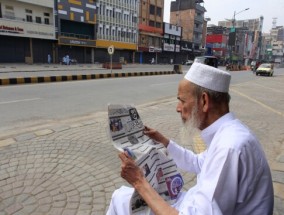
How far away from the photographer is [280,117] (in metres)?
7.34

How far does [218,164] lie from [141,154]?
531 millimetres

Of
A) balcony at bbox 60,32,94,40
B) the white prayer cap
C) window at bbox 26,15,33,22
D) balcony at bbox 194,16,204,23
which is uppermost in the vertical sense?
balcony at bbox 194,16,204,23

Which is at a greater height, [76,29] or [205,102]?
[76,29]

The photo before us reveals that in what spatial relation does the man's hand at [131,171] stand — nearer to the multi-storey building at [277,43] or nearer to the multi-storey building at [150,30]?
the multi-storey building at [150,30]

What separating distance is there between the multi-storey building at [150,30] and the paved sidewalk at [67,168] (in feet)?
146

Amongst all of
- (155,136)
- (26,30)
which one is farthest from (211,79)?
(26,30)

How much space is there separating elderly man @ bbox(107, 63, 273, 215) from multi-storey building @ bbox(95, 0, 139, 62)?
39385 millimetres

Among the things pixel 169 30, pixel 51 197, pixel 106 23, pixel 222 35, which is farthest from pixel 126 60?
pixel 51 197

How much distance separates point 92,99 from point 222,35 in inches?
2772

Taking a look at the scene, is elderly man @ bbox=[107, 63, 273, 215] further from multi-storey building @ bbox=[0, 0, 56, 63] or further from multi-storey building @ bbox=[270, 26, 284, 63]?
multi-storey building @ bbox=[270, 26, 284, 63]

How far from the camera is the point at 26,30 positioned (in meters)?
29.7

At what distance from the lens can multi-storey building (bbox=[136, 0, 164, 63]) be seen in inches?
1939

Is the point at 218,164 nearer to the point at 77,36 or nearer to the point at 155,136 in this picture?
the point at 155,136

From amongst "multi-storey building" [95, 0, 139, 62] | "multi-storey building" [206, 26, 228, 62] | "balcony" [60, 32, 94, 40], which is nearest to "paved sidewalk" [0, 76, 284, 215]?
"balcony" [60, 32, 94, 40]
